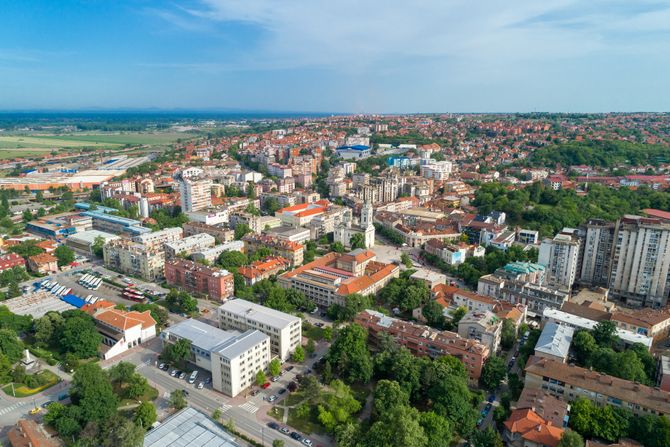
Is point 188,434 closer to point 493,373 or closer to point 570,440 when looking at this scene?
point 493,373

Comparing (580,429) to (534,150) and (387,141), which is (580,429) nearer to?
(534,150)

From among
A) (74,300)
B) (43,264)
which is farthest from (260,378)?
(43,264)

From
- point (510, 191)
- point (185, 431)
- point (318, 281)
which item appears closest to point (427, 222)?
point (510, 191)

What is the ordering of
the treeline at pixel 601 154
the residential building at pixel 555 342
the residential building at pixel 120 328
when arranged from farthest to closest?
the treeline at pixel 601 154 → the residential building at pixel 120 328 → the residential building at pixel 555 342

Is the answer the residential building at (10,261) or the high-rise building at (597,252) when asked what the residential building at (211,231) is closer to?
the residential building at (10,261)

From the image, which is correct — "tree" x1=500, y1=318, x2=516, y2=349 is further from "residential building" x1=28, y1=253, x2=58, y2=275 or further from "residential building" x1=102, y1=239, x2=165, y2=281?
"residential building" x1=28, y1=253, x2=58, y2=275

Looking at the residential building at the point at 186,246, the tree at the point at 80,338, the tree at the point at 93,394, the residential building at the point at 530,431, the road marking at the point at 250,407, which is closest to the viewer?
the residential building at the point at 530,431

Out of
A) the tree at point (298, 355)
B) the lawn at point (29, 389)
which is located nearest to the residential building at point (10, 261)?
the lawn at point (29, 389)
